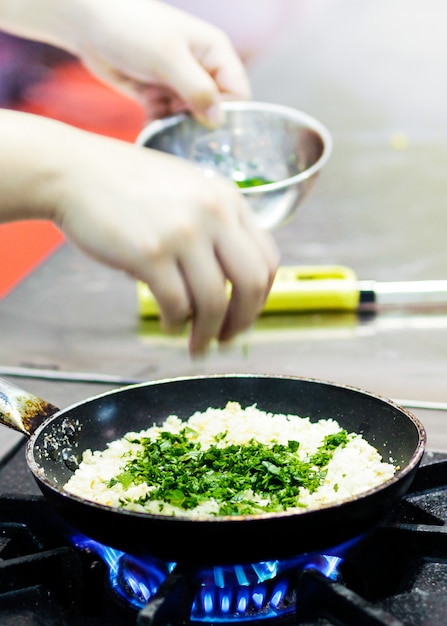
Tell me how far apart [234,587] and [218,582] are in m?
0.02

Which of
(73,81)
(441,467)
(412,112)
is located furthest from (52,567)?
(73,81)

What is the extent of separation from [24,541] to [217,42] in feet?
2.75

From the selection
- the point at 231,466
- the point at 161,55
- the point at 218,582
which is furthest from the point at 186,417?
the point at 161,55

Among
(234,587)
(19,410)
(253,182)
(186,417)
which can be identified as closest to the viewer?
(234,587)

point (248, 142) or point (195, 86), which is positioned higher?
point (195, 86)

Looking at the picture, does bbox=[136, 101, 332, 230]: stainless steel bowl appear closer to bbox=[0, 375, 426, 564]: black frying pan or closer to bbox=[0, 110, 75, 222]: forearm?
bbox=[0, 375, 426, 564]: black frying pan

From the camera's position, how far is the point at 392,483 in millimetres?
776

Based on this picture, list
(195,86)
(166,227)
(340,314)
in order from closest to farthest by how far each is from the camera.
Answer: (166,227) → (195,86) → (340,314)

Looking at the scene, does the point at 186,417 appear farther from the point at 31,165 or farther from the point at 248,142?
the point at 248,142

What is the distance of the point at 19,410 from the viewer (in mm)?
947

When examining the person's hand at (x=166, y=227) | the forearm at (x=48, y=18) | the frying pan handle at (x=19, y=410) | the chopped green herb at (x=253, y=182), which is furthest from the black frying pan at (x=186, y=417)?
the forearm at (x=48, y=18)

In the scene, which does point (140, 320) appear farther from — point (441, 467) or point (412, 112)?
point (412, 112)

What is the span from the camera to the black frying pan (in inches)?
29.1

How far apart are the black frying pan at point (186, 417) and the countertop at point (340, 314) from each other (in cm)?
19
